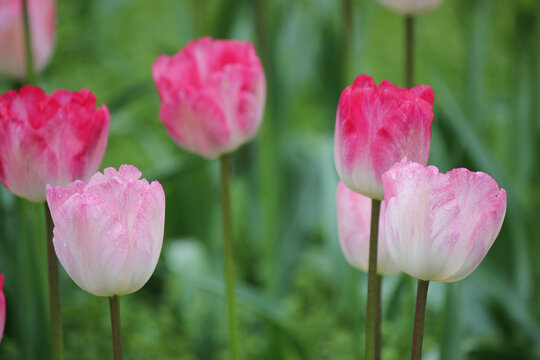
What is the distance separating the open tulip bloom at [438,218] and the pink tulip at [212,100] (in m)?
0.33

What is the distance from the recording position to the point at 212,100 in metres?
0.85

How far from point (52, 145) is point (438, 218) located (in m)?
0.34

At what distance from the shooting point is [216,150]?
0.87m

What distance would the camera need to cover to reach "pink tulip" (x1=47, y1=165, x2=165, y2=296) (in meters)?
0.57

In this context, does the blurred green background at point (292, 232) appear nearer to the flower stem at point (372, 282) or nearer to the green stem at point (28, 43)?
the green stem at point (28, 43)

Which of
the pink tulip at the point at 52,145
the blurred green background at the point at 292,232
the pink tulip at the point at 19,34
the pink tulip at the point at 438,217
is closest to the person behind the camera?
the pink tulip at the point at 438,217

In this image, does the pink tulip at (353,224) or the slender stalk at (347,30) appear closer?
the pink tulip at (353,224)

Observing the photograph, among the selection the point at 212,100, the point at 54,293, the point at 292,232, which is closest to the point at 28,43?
the point at 212,100

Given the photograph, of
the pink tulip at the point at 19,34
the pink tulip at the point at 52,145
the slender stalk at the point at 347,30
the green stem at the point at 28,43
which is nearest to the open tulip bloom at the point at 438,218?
the pink tulip at the point at 52,145

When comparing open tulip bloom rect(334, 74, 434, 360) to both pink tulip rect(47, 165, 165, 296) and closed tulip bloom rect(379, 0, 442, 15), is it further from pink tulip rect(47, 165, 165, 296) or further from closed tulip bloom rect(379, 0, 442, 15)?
closed tulip bloom rect(379, 0, 442, 15)

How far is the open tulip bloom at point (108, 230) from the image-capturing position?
0.57 metres

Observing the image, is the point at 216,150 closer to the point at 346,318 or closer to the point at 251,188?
the point at 346,318

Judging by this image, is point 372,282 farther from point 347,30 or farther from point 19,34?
point 19,34

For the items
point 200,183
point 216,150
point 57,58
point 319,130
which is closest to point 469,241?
point 216,150
